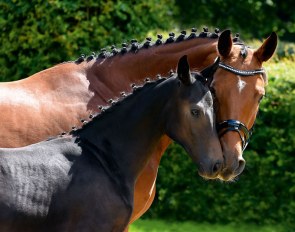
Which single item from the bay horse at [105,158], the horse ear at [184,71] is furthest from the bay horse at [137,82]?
the horse ear at [184,71]

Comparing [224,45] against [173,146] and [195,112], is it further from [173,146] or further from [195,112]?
[173,146]

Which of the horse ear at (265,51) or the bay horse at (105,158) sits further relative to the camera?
the horse ear at (265,51)

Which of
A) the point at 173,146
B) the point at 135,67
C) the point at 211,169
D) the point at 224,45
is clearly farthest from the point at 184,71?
the point at 173,146

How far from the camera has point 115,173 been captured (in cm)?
470

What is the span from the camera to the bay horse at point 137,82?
5441 mm

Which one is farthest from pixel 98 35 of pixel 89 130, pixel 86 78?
pixel 89 130

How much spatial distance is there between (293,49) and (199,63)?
9.18 m

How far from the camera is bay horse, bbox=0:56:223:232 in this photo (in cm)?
438

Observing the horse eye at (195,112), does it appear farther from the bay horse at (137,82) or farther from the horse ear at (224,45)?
the horse ear at (224,45)

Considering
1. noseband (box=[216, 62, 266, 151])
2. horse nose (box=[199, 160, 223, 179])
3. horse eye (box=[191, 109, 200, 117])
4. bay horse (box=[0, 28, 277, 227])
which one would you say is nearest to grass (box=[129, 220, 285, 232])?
bay horse (box=[0, 28, 277, 227])

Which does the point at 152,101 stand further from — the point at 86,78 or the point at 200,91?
the point at 86,78

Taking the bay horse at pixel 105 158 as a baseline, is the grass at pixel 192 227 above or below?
below

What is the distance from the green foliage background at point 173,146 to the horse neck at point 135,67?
7.27 ft

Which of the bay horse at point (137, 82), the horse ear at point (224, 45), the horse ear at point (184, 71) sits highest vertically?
the horse ear at point (184, 71)
